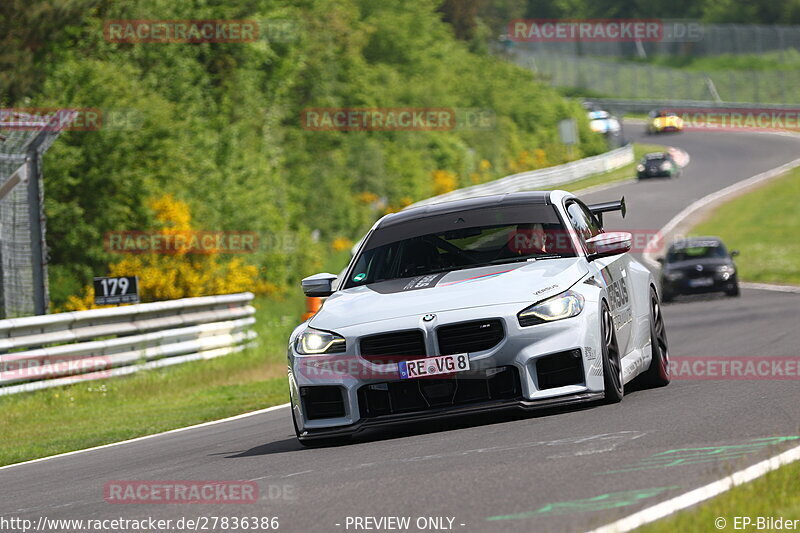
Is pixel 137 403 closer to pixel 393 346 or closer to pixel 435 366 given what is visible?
pixel 393 346

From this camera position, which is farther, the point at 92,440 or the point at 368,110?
the point at 368,110

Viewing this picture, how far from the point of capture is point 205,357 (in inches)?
813

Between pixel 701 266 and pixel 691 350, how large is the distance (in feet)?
45.5

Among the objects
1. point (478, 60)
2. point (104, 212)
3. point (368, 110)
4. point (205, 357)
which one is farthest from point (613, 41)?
point (205, 357)

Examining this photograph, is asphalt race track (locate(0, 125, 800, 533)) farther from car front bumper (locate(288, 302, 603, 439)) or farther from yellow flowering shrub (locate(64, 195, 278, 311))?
yellow flowering shrub (locate(64, 195, 278, 311))

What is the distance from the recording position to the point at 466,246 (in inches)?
404

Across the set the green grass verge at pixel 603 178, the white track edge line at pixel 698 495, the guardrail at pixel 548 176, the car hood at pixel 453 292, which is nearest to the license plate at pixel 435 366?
the car hood at pixel 453 292

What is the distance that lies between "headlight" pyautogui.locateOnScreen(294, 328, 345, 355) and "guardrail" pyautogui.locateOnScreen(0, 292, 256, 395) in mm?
7907

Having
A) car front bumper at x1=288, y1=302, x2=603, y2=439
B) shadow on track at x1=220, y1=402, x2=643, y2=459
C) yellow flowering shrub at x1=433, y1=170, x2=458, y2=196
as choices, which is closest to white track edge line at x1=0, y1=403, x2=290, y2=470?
shadow on track at x1=220, y1=402, x2=643, y2=459

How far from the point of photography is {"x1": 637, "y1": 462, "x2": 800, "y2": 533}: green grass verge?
5.50 metres

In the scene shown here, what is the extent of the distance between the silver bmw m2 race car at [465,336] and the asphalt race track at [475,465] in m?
0.23

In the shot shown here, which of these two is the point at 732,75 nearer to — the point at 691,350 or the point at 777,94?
the point at 777,94

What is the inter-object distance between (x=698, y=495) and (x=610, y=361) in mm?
3281

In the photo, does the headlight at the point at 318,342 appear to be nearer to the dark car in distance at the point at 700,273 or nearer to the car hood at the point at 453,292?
the car hood at the point at 453,292
